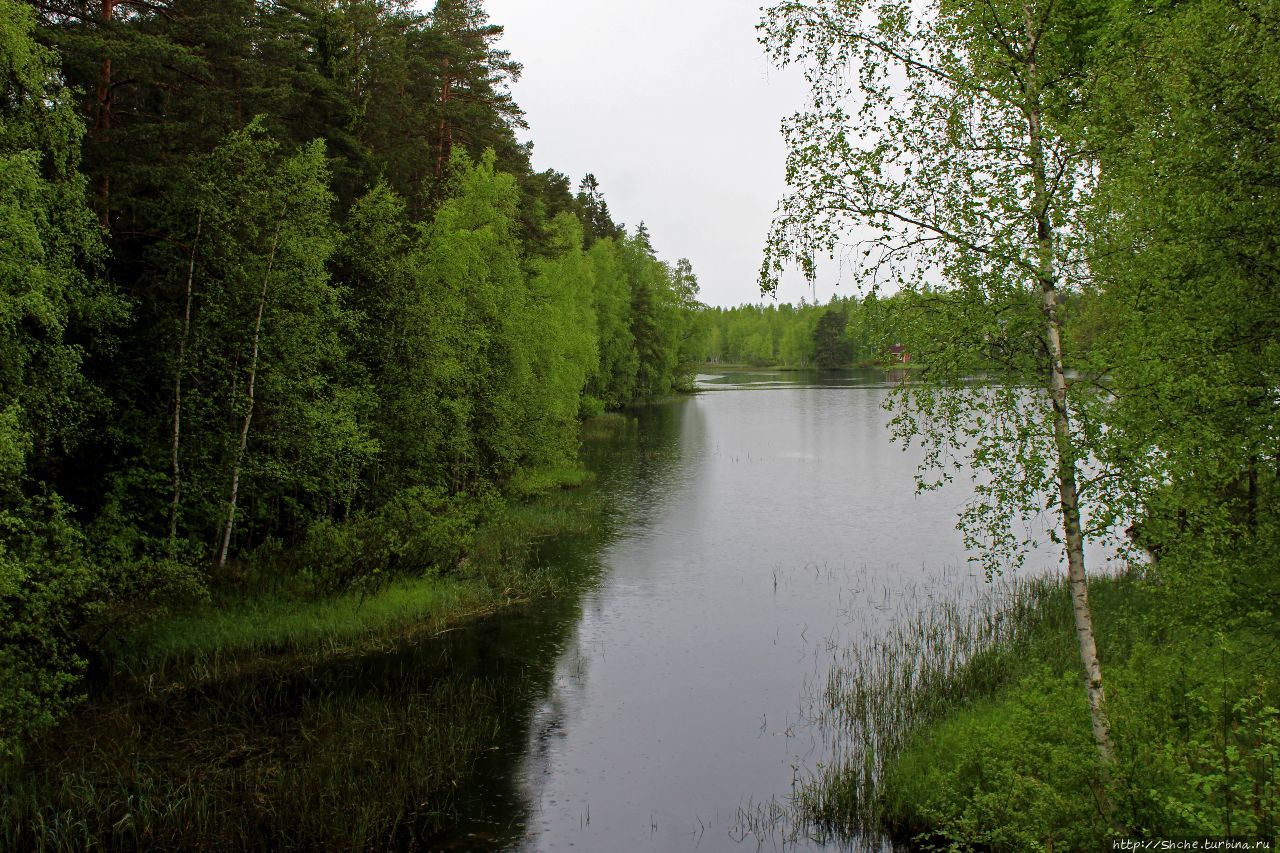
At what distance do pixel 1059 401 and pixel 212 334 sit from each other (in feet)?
58.6

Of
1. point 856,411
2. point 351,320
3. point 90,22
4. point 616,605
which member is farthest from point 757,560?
point 856,411

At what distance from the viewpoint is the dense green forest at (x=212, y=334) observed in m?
14.5

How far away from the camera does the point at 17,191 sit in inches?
552

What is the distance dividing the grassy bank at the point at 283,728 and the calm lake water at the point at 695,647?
0.77 meters

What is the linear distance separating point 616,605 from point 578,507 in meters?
12.4

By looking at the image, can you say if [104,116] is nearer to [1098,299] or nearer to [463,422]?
[463,422]

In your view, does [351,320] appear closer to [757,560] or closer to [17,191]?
[17,191]

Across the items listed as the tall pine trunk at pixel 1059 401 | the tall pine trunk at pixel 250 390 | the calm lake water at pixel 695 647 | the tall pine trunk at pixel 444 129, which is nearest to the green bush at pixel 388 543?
the tall pine trunk at pixel 250 390

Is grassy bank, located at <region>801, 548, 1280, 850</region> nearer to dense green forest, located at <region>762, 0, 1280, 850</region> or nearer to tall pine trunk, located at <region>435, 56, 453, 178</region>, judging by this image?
dense green forest, located at <region>762, 0, 1280, 850</region>

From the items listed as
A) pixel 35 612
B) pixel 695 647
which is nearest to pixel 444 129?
pixel 695 647

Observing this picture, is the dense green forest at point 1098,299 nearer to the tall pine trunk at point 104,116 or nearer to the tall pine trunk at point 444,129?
the tall pine trunk at point 104,116

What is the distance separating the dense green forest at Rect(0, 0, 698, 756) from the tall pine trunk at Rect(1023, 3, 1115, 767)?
14.6 m

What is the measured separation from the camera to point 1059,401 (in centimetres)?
1043

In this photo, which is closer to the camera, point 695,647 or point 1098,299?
point 1098,299
